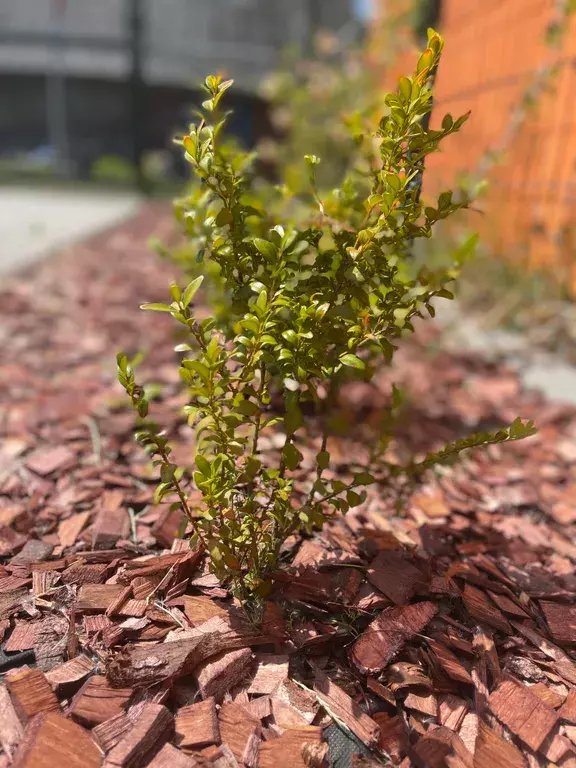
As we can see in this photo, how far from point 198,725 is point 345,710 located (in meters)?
0.28

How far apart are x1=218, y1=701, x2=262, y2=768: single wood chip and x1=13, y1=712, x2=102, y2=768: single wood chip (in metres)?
0.23

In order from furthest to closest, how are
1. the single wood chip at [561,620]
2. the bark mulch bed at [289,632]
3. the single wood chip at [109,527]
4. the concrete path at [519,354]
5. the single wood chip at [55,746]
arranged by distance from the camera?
1. the concrete path at [519,354]
2. the single wood chip at [109,527]
3. the single wood chip at [561,620]
4. the bark mulch bed at [289,632]
5. the single wood chip at [55,746]

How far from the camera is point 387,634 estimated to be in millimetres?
1404

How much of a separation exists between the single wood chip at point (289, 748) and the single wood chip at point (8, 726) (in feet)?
1.40

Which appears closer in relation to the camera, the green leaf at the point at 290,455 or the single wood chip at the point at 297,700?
the single wood chip at the point at 297,700

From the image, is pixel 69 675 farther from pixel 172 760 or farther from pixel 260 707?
pixel 260 707

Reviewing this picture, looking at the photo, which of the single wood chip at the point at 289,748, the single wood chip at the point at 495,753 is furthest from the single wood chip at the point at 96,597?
the single wood chip at the point at 495,753

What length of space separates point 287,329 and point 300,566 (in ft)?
1.87

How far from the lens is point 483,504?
2.21m

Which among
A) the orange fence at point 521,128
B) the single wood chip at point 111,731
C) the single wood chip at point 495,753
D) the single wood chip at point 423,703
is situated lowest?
the single wood chip at point 495,753

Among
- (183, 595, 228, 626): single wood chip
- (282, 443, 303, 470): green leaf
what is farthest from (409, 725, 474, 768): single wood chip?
(282, 443, 303, 470): green leaf

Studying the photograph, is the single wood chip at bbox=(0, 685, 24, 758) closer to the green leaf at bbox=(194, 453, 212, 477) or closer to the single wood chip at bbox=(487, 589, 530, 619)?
the green leaf at bbox=(194, 453, 212, 477)

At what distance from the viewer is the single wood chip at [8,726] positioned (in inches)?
46.1

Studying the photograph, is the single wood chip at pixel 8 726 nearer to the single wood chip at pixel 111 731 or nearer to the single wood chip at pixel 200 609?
the single wood chip at pixel 111 731
